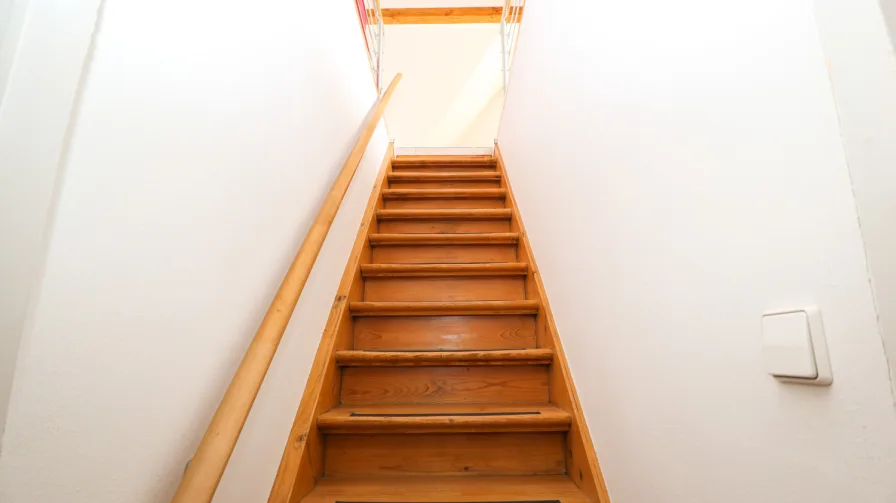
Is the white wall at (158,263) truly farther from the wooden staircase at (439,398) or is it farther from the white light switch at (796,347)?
the white light switch at (796,347)

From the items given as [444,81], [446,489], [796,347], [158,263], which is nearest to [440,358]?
[446,489]

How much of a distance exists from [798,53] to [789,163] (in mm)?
120

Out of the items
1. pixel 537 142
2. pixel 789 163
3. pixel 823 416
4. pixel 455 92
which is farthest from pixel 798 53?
pixel 455 92

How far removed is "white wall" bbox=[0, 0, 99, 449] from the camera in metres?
0.40

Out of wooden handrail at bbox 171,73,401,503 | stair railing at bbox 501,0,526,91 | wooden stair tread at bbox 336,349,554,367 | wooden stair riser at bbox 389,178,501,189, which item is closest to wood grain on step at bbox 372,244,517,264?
wooden stair tread at bbox 336,349,554,367

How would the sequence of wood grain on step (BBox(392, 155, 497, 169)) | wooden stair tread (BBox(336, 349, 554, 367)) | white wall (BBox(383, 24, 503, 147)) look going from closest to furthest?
wooden stair tread (BBox(336, 349, 554, 367))
wood grain on step (BBox(392, 155, 497, 169))
white wall (BBox(383, 24, 503, 147))

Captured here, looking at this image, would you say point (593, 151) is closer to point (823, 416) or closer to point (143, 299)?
point (823, 416)

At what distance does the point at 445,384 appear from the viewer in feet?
4.90

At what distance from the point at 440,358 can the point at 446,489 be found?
42 cm

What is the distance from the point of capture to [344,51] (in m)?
1.95

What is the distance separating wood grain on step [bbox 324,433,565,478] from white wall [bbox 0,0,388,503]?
26 centimetres

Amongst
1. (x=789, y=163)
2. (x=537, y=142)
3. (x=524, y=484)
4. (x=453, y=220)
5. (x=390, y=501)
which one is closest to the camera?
(x=789, y=163)

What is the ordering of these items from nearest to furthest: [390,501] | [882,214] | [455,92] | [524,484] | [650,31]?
1. [882,214]
2. [650,31]
3. [390,501]
4. [524,484]
5. [455,92]

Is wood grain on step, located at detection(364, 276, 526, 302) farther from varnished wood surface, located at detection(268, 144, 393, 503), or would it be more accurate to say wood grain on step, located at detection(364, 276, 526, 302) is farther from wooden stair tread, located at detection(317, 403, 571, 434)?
wooden stair tread, located at detection(317, 403, 571, 434)
